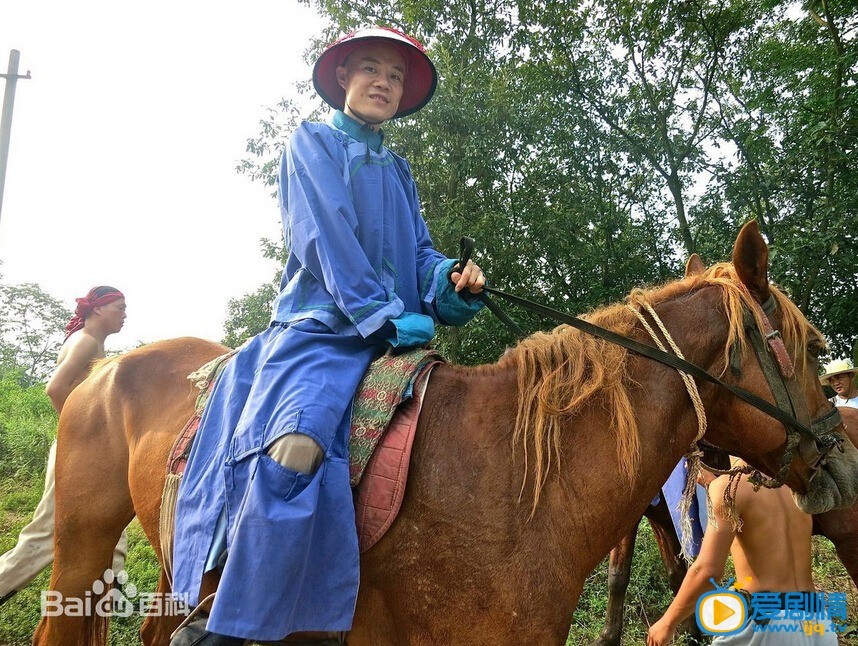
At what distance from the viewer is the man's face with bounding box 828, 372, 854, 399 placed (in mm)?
5477

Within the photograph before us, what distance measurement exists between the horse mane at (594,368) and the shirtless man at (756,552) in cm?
97

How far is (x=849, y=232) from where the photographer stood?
838 cm

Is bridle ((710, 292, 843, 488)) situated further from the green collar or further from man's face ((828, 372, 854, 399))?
man's face ((828, 372, 854, 399))

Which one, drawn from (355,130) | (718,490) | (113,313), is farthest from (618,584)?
(113,313)

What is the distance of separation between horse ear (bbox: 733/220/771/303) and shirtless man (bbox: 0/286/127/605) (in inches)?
154

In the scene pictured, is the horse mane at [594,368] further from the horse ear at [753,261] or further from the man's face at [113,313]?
the man's face at [113,313]

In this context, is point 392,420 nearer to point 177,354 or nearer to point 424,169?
point 177,354

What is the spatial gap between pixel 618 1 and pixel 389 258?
13.3m

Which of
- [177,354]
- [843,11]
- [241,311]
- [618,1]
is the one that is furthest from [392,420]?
[618,1]

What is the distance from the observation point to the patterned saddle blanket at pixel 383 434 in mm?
1636

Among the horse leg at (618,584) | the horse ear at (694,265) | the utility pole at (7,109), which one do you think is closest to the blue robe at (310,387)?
the horse ear at (694,265)

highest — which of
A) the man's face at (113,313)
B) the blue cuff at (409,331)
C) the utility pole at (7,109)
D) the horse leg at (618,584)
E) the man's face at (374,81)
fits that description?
the utility pole at (7,109)

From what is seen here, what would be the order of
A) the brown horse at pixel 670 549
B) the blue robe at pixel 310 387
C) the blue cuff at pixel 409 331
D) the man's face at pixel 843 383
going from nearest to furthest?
the blue robe at pixel 310 387, the blue cuff at pixel 409 331, the brown horse at pixel 670 549, the man's face at pixel 843 383

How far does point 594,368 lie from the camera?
1770 mm
